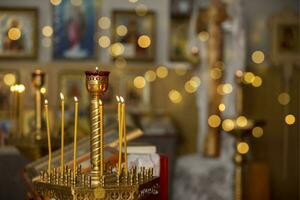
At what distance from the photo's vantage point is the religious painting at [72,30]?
6.68m

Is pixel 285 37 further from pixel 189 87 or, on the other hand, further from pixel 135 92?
pixel 135 92

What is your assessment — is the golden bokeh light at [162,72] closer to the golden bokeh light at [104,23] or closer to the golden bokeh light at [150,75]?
the golden bokeh light at [150,75]

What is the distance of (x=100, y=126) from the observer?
174cm

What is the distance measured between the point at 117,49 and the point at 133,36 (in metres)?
0.22

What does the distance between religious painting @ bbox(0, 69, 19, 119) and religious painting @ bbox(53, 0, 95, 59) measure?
1.63 feet

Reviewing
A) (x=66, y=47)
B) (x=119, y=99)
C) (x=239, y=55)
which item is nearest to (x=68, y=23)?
(x=66, y=47)


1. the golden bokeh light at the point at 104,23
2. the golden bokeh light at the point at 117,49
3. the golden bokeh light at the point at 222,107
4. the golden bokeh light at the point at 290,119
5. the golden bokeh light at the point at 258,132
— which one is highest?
the golden bokeh light at the point at 104,23

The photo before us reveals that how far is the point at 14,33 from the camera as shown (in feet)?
21.9

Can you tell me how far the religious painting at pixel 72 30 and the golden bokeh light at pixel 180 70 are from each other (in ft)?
2.94

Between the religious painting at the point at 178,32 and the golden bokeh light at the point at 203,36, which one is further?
the religious painting at the point at 178,32

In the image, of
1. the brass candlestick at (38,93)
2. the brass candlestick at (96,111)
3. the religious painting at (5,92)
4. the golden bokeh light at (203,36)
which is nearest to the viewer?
the brass candlestick at (96,111)

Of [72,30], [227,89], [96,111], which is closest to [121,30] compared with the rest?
[72,30]

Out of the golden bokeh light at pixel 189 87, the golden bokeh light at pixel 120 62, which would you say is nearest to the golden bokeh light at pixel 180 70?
the golden bokeh light at pixel 189 87

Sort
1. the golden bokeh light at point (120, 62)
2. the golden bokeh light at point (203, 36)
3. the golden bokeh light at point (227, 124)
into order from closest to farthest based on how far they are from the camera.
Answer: the golden bokeh light at point (227, 124) → the golden bokeh light at point (203, 36) → the golden bokeh light at point (120, 62)
